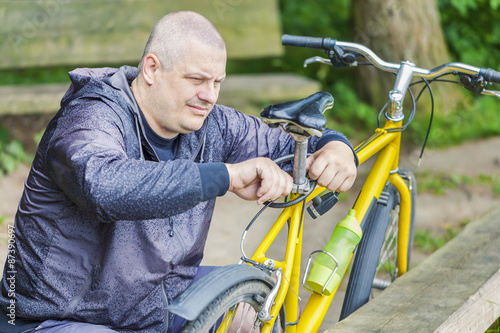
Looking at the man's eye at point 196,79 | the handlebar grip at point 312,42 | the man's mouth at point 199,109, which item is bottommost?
the man's mouth at point 199,109

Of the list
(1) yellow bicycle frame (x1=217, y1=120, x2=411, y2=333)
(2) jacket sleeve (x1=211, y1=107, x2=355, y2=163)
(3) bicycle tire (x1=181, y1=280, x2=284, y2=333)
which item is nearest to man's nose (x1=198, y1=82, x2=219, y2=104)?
(2) jacket sleeve (x1=211, y1=107, x2=355, y2=163)

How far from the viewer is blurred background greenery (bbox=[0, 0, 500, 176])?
5.89 metres

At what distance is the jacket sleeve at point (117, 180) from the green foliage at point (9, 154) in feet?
11.6

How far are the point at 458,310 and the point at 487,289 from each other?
0.93 feet

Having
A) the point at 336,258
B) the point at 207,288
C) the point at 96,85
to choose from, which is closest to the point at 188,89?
the point at 96,85

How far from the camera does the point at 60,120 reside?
1685 mm

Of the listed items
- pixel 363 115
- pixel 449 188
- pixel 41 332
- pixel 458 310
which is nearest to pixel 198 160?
pixel 41 332

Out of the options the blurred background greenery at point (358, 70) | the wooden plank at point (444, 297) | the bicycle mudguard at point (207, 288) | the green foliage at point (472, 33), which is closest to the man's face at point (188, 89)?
the bicycle mudguard at point (207, 288)

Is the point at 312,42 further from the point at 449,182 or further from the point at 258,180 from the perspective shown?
the point at 449,182

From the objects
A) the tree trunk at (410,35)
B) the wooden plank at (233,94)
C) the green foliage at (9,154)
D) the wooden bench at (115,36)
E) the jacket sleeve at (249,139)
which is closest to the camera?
the jacket sleeve at (249,139)

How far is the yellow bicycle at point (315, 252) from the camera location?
1.62 m

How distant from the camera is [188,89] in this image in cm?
180

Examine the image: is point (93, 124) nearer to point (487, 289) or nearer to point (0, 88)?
point (487, 289)

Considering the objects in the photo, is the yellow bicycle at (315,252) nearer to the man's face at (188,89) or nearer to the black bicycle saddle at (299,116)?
the black bicycle saddle at (299,116)
